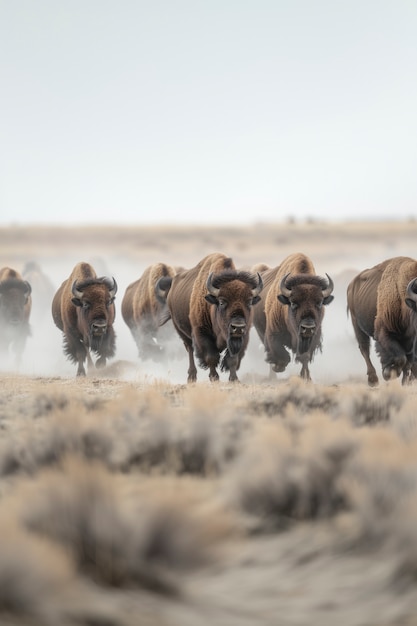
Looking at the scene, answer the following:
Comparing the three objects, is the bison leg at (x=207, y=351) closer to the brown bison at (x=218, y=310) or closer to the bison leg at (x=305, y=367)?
the brown bison at (x=218, y=310)

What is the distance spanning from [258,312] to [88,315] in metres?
3.78

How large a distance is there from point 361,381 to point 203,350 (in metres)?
6.39

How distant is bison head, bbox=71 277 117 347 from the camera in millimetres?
19844

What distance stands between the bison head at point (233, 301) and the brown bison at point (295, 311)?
1324mm

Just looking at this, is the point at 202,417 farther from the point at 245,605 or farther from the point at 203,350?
the point at 203,350

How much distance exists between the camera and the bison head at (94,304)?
19.8 m

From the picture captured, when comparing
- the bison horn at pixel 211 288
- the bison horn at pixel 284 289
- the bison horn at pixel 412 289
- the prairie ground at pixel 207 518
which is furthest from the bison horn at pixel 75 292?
the prairie ground at pixel 207 518

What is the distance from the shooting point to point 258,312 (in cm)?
2081

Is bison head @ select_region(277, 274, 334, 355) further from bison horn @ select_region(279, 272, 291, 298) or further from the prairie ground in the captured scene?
the prairie ground

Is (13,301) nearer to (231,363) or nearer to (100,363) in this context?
(100,363)

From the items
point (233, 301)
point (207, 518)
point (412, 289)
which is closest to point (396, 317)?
point (412, 289)

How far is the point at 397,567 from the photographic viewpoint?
4723 millimetres

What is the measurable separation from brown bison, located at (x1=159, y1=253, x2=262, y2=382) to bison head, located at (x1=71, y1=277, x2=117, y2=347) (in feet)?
8.54

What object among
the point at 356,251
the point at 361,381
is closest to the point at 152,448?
the point at 361,381
